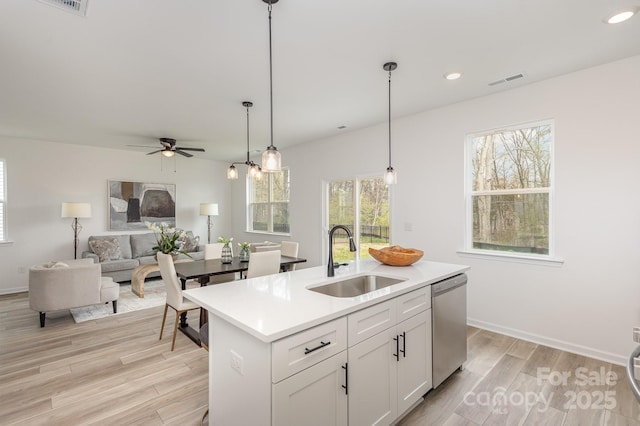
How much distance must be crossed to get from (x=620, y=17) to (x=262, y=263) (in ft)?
12.0

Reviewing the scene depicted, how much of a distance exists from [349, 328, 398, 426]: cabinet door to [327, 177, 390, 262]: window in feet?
9.49

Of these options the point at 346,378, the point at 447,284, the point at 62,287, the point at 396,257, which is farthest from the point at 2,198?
the point at 447,284

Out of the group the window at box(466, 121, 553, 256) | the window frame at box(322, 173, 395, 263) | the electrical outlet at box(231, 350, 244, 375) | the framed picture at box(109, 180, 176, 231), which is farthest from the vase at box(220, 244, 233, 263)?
the framed picture at box(109, 180, 176, 231)

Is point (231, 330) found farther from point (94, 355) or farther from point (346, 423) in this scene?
point (94, 355)

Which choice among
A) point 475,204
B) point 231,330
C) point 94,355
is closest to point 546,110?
point 475,204

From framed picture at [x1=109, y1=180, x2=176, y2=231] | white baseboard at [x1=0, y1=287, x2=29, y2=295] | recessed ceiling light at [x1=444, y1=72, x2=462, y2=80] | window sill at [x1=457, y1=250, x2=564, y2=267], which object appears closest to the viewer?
recessed ceiling light at [x1=444, y1=72, x2=462, y2=80]

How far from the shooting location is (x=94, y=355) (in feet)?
10.1

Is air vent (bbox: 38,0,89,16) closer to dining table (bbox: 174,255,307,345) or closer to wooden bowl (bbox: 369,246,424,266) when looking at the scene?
dining table (bbox: 174,255,307,345)

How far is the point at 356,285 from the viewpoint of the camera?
250 cm

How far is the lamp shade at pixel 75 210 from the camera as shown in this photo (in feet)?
17.9

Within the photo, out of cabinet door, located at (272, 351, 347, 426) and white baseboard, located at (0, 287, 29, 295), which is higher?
cabinet door, located at (272, 351, 347, 426)

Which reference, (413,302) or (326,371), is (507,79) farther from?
(326,371)

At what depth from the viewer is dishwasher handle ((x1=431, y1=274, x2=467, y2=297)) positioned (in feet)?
7.68

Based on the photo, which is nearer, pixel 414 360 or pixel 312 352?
pixel 312 352
